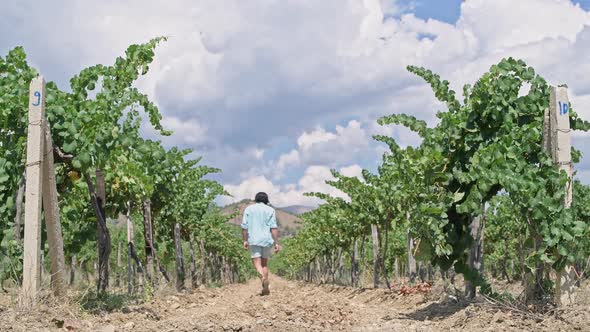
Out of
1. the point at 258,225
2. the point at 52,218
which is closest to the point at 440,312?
the point at 258,225

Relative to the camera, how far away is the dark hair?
10.7m

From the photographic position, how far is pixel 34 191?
21.0 ft

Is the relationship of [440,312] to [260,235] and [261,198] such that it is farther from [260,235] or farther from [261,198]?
[261,198]

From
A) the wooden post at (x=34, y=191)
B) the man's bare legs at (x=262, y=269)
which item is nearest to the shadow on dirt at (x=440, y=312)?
Answer: the man's bare legs at (x=262, y=269)

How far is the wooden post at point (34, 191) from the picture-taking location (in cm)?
627

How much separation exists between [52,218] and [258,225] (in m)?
4.25

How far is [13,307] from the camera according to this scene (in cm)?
608

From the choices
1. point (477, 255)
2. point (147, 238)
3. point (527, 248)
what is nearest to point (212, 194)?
point (147, 238)

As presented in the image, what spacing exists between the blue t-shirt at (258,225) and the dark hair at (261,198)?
0.57 feet

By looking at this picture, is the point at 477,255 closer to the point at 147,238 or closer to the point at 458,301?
the point at 458,301

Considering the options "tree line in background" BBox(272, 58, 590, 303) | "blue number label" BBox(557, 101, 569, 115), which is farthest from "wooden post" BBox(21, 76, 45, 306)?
"blue number label" BBox(557, 101, 569, 115)

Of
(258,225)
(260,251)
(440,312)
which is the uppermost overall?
(258,225)

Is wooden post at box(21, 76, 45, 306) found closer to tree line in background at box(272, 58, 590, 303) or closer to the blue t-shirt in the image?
tree line in background at box(272, 58, 590, 303)

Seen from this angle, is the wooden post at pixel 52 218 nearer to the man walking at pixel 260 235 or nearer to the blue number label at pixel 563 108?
the man walking at pixel 260 235
